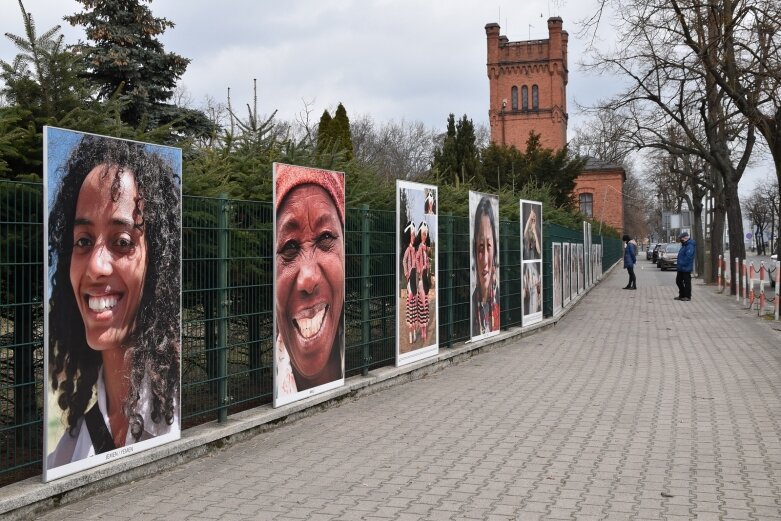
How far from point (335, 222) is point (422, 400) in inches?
85.5

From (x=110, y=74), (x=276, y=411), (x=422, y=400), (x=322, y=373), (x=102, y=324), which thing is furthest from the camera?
(x=110, y=74)

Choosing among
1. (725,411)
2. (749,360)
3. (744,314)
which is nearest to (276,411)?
(725,411)

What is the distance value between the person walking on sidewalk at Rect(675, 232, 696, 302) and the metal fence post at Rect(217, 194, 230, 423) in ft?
62.8

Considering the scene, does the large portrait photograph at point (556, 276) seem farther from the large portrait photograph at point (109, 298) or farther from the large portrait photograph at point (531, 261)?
the large portrait photograph at point (109, 298)

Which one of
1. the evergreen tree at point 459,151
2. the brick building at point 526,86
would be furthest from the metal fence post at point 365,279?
the brick building at point 526,86

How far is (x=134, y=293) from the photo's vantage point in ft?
19.1

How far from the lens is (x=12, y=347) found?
5047 millimetres

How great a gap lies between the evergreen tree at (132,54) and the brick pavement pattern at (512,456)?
14.0m

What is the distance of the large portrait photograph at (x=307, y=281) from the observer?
7.47m

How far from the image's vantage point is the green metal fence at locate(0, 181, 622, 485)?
5.20 m

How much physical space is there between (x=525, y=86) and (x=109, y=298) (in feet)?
275

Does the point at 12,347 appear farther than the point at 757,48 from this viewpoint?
No

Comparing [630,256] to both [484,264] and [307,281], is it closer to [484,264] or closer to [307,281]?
[484,264]

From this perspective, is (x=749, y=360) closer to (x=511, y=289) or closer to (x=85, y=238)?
(x=511, y=289)
